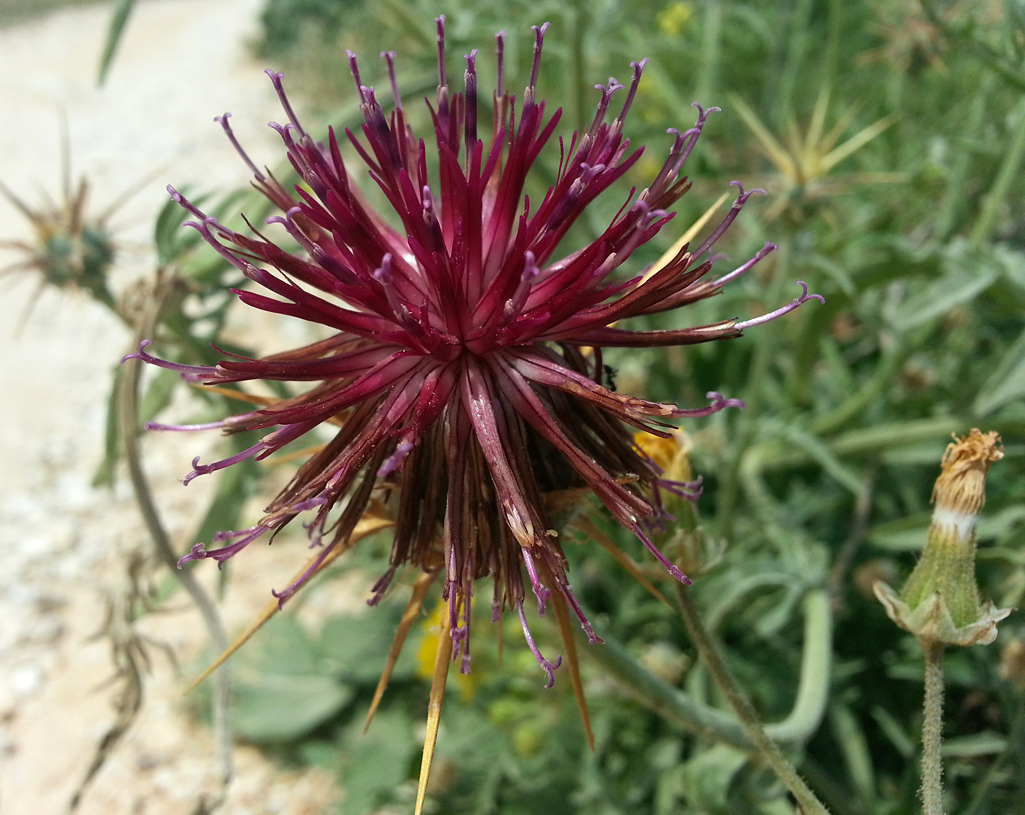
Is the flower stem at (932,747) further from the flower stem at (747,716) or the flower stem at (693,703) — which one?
the flower stem at (693,703)

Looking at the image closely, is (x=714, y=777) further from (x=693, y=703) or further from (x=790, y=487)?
(x=790, y=487)

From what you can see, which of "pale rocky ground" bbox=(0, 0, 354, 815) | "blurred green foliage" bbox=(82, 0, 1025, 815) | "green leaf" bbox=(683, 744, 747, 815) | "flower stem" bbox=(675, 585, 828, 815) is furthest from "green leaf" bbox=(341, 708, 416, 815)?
"flower stem" bbox=(675, 585, 828, 815)

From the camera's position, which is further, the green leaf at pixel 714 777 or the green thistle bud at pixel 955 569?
the green leaf at pixel 714 777

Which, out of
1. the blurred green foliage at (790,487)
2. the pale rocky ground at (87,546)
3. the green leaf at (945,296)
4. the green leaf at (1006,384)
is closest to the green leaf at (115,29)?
the pale rocky ground at (87,546)

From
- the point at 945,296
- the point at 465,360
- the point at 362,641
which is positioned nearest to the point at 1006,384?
the point at 945,296

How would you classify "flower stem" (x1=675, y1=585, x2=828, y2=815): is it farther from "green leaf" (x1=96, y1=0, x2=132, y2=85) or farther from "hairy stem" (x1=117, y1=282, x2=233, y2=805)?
"green leaf" (x1=96, y1=0, x2=132, y2=85)
